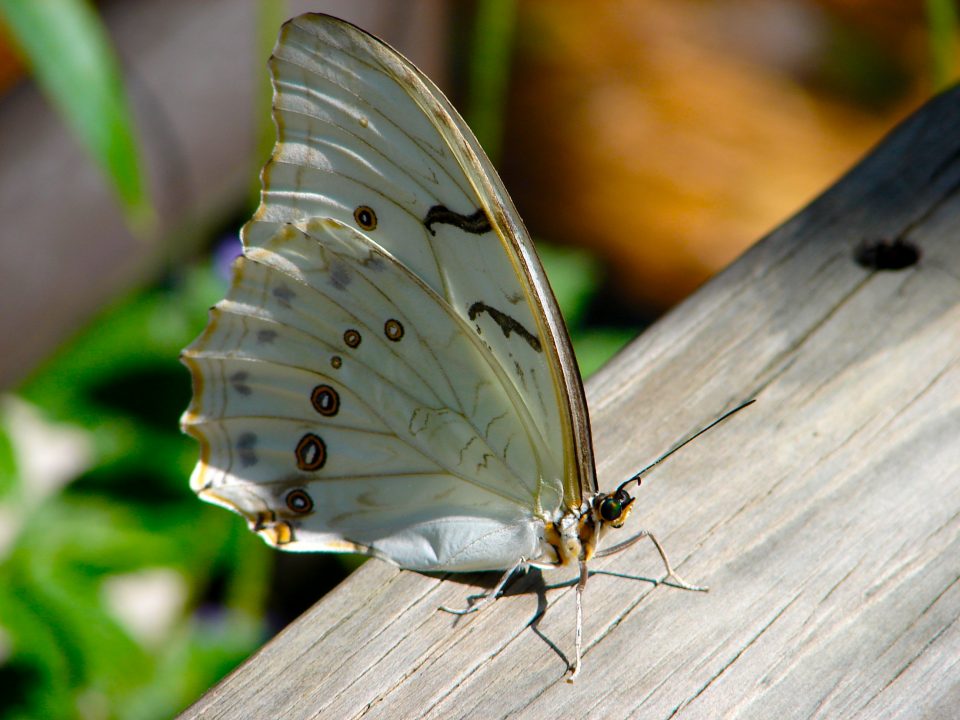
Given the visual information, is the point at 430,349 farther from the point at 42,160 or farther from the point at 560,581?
the point at 42,160

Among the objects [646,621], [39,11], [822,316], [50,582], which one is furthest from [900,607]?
[50,582]

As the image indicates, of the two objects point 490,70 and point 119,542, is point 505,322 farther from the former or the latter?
point 490,70

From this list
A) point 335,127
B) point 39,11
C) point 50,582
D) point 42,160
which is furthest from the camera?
point 42,160

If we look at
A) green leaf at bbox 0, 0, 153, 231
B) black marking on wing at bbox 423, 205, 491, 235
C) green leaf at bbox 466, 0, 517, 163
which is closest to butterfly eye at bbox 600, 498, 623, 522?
black marking on wing at bbox 423, 205, 491, 235

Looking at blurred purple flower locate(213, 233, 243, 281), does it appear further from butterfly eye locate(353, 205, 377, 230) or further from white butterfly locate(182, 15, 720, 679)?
butterfly eye locate(353, 205, 377, 230)

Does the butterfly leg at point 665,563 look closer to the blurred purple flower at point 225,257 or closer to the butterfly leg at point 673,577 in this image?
the butterfly leg at point 673,577
